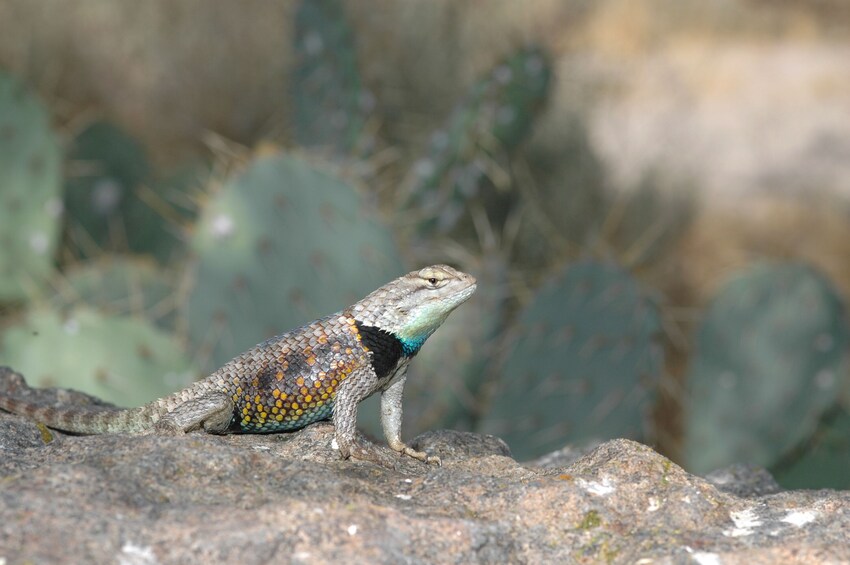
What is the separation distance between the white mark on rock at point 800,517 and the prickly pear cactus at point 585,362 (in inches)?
158

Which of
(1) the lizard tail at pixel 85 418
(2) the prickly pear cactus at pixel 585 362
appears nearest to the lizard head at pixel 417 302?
(1) the lizard tail at pixel 85 418

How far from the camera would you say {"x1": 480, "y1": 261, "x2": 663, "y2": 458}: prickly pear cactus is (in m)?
6.51

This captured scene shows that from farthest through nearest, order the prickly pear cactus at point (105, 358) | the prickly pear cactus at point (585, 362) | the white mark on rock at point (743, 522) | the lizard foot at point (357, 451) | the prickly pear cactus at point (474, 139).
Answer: the prickly pear cactus at point (474, 139) → the prickly pear cactus at point (585, 362) → the prickly pear cactus at point (105, 358) → the lizard foot at point (357, 451) → the white mark on rock at point (743, 522)

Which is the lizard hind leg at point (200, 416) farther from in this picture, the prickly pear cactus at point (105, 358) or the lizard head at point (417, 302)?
the prickly pear cactus at point (105, 358)

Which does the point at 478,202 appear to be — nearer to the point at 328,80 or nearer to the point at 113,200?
the point at 328,80

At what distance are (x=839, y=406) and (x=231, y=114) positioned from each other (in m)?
7.57

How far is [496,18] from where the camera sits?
41.3 ft

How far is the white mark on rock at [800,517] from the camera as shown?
239cm

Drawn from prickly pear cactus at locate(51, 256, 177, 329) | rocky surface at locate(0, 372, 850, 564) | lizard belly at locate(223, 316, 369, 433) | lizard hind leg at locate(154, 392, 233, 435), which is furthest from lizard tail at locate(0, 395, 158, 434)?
prickly pear cactus at locate(51, 256, 177, 329)

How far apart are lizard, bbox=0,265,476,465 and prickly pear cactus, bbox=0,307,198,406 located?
2.34m

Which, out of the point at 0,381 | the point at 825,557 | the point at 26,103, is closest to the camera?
the point at 825,557

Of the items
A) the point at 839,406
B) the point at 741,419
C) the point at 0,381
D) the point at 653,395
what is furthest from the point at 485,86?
the point at 0,381

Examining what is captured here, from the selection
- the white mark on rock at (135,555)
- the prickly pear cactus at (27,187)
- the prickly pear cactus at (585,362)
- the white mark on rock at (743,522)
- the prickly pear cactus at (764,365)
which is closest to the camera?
the white mark on rock at (135,555)

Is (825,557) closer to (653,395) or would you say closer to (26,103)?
(653,395)
